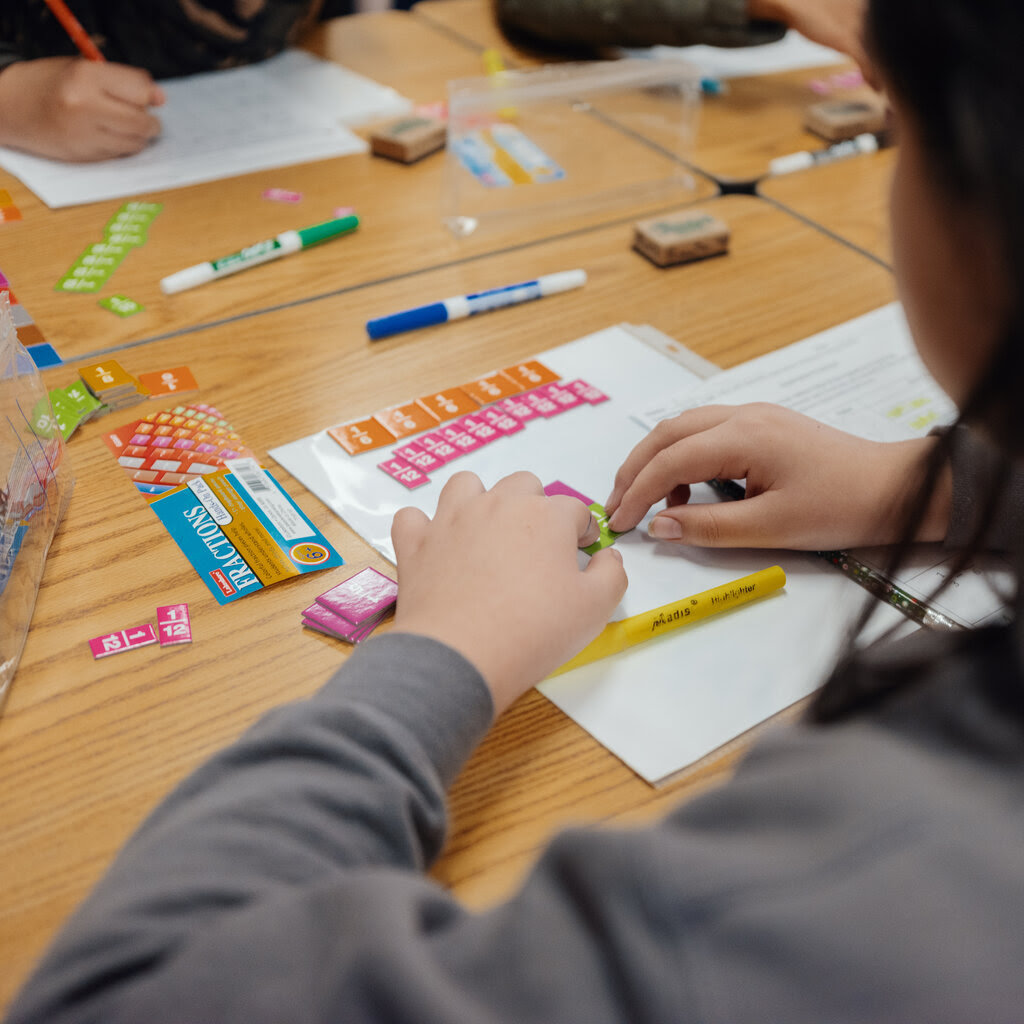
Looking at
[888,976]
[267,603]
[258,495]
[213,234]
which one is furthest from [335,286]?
[888,976]

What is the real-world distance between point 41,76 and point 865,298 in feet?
3.26

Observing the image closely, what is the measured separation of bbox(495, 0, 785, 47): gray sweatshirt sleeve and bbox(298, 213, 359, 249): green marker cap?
650 mm

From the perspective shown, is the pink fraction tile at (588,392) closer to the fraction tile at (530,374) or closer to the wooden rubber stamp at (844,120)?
the fraction tile at (530,374)

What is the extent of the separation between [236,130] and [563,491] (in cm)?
80

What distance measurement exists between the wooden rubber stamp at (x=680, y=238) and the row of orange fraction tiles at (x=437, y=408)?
25 centimetres

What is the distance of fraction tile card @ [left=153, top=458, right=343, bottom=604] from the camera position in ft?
2.04

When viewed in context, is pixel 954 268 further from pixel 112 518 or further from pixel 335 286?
pixel 335 286

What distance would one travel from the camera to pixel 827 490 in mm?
632

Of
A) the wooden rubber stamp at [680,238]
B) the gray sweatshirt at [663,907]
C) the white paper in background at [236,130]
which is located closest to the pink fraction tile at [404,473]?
the gray sweatshirt at [663,907]

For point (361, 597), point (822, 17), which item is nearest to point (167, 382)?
point (361, 597)

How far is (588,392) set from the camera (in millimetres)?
804

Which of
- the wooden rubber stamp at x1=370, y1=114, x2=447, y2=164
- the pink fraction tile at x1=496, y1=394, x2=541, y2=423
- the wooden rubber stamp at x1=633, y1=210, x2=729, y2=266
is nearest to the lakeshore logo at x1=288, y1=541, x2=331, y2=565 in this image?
the pink fraction tile at x1=496, y1=394, x2=541, y2=423

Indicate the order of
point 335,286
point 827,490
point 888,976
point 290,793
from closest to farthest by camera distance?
point 888,976 < point 290,793 < point 827,490 < point 335,286

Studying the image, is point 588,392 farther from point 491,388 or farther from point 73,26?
point 73,26
